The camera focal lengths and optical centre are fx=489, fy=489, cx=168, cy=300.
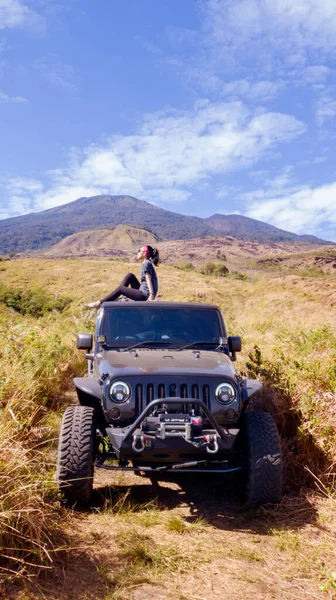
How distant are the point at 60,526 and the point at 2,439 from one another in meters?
0.74

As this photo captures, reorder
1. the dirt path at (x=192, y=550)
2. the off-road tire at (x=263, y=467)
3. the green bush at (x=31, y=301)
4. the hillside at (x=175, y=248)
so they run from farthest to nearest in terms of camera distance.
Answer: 1. the hillside at (x=175, y=248)
2. the green bush at (x=31, y=301)
3. the off-road tire at (x=263, y=467)
4. the dirt path at (x=192, y=550)

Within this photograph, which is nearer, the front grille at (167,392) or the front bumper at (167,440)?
the front bumper at (167,440)

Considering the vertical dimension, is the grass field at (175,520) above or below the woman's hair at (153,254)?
below

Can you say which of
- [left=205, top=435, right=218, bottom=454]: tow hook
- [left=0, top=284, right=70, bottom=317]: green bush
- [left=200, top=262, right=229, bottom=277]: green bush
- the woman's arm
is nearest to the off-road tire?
[left=205, top=435, right=218, bottom=454]: tow hook

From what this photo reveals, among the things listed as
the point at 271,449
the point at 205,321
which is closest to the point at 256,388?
the point at 271,449

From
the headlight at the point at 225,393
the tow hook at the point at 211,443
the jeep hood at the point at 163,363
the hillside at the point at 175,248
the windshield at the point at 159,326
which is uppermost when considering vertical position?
the hillside at the point at 175,248

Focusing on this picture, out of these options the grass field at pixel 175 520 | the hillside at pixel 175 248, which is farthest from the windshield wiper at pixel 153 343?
the hillside at pixel 175 248

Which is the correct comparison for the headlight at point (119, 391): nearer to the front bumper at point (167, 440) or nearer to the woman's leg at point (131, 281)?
the front bumper at point (167, 440)

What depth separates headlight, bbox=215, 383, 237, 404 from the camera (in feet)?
13.5

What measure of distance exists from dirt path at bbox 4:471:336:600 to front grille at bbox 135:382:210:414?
2.86ft

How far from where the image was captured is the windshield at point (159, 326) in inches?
208

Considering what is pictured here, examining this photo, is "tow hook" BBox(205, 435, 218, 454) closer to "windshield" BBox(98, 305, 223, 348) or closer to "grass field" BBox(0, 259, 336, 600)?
"grass field" BBox(0, 259, 336, 600)

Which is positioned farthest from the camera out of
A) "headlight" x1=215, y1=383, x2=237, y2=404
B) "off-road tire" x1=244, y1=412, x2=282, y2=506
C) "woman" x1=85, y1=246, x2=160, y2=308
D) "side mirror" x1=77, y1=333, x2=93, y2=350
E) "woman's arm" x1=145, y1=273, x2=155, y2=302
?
"woman's arm" x1=145, y1=273, x2=155, y2=302

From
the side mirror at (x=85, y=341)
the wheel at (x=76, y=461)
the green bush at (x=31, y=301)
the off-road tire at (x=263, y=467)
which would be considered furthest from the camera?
the green bush at (x=31, y=301)
